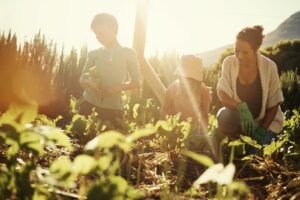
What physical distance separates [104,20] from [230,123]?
143cm

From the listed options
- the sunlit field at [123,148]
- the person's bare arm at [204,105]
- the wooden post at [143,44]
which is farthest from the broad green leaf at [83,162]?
the wooden post at [143,44]

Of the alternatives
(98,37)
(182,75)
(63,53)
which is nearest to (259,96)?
(182,75)

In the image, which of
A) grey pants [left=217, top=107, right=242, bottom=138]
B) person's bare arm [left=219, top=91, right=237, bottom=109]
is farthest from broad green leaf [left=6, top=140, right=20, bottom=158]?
person's bare arm [left=219, top=91, right=237, bottom=109]

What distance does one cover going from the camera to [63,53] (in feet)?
18.1

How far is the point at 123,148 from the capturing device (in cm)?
74

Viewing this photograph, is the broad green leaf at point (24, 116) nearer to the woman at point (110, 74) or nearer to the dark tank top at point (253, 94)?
the woman at point (110, 74)

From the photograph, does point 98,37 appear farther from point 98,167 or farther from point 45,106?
point 98,167

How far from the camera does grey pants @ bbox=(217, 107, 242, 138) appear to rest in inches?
126

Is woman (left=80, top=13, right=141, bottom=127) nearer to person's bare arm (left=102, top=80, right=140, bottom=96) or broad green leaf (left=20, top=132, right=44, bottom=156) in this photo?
person's bare arm (left=102, top=80, right=140, bottom=96)

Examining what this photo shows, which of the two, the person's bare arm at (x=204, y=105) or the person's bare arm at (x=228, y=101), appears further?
the person's bare arm at (x=204, y=105)

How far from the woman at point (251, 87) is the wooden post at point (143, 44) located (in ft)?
4.32

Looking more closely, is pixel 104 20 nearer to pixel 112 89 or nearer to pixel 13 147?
pixel 112 89

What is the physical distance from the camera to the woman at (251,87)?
3.31 meters

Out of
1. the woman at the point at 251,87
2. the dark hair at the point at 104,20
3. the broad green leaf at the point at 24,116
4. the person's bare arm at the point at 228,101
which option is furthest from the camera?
the dark hair at the point at 104,20
